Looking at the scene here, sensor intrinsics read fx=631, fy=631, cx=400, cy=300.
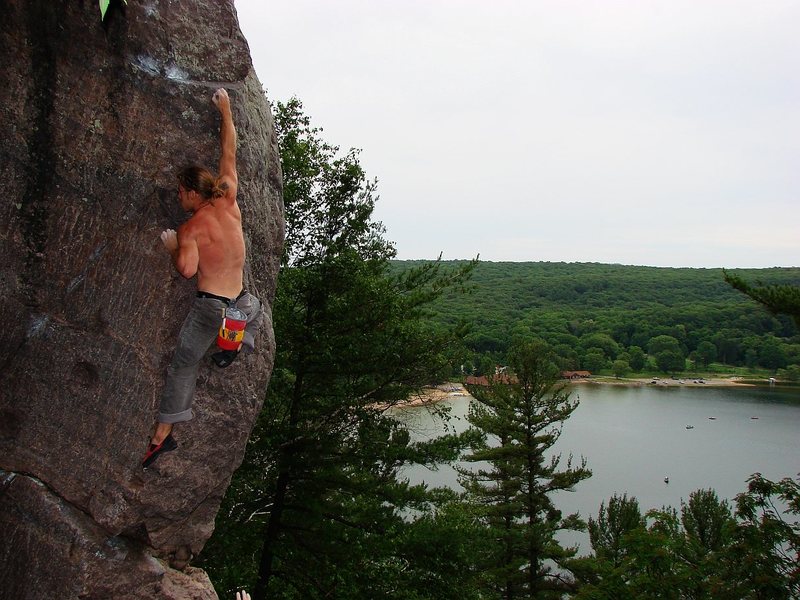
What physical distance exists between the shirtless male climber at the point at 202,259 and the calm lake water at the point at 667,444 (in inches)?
667

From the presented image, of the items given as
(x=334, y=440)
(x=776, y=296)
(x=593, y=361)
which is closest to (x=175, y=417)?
(x=334, y=440)

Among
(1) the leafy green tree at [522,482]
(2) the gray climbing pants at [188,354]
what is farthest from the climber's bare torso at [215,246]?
(1) the leafy green tree at [522,482]

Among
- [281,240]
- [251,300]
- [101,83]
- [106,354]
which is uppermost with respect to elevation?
[101,83]

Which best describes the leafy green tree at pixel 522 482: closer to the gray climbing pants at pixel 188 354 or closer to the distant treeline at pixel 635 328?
the gray climbing pants at pixel 188 354

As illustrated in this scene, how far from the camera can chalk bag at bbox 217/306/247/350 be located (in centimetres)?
389

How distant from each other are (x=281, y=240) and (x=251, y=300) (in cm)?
70

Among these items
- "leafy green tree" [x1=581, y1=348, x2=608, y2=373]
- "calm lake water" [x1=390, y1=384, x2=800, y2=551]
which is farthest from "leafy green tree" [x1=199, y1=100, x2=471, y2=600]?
"leafy green tree" [x1=581, y1=348, x2=608, y2=373]

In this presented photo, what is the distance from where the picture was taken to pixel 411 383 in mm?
9078

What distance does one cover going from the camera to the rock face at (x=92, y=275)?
368 cm

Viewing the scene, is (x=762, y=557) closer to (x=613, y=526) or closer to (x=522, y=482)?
(x=522, y=482)

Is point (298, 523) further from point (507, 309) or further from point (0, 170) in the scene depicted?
point (507, 309)

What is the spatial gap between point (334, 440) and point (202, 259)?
A: 5.33 m

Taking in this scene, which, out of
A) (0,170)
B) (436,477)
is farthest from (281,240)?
(436,477)

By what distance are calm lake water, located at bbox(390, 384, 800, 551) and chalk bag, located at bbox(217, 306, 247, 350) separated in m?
16.9
